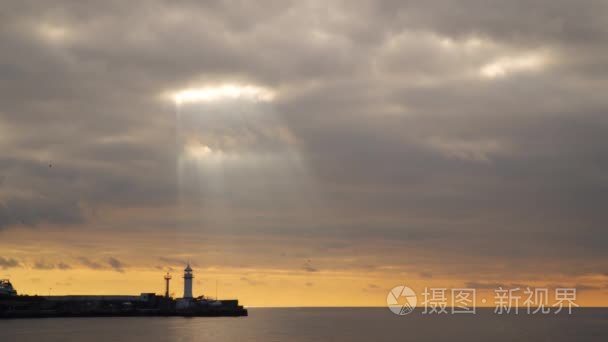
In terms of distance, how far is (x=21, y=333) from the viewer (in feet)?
557

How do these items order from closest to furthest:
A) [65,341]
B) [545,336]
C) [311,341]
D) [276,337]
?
1. [65,341]
2. [311,341]
3. [276,337]
4. [545,336]

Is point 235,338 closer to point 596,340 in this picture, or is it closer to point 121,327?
point 121,327

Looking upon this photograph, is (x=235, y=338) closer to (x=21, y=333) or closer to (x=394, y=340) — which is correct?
(x=394, y=340)

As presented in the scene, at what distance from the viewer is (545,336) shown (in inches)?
7495

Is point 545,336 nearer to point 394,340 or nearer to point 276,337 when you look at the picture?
point 394,340

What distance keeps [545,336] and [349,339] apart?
55203mm

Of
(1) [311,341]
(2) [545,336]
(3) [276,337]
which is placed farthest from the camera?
(2) [545,336]

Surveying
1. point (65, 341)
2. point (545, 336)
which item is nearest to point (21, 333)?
point (65, 341)

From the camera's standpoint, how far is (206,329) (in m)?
193

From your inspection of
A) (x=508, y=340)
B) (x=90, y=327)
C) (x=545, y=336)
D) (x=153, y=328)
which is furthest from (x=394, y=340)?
(x=90, y=327)

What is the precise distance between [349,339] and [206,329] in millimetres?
42153

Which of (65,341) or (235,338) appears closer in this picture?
(65,341)

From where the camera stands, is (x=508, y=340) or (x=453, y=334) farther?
Result: (x=453, y=334)

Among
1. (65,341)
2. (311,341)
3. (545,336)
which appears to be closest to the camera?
(65,341)
